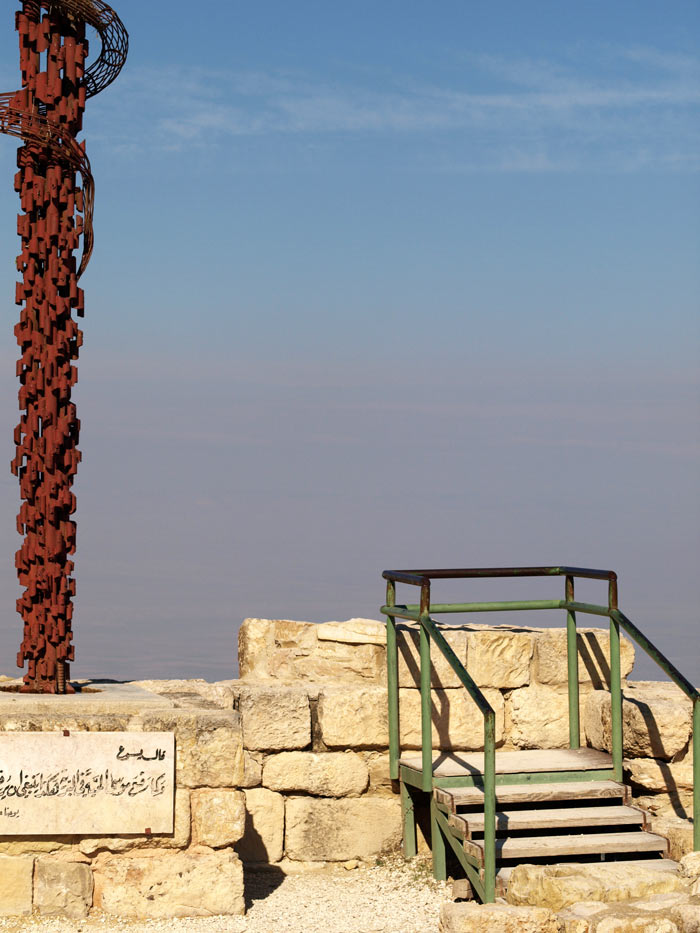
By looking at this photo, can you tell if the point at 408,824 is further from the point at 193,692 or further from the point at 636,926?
the point at 636,926

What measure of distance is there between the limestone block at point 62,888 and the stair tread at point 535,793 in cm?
205

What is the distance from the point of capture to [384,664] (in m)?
8.74

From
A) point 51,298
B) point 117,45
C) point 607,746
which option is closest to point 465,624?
point 607,746

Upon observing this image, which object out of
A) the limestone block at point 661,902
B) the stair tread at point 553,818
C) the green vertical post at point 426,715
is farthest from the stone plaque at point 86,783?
the limestone block at point 661,902

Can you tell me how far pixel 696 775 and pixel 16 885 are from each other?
149 inches

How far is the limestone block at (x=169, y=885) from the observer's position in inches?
277

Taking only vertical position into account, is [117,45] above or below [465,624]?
above

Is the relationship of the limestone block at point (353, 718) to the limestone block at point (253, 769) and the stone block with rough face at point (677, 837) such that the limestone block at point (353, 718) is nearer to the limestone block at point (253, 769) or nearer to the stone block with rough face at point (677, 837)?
the limestone block at point (253, 769)

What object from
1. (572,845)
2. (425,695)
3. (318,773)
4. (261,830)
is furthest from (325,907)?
(572,845)

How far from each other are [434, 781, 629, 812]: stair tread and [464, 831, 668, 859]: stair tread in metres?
0.23

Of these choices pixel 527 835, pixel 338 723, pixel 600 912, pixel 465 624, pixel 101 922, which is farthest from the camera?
pixel 465 624

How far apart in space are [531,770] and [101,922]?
8.67 ft

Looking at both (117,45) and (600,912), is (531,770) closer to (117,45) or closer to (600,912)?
(600,912)

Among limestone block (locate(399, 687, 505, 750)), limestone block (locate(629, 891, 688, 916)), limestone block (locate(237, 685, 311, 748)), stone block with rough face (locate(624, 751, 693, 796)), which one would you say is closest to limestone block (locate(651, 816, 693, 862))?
stone block with rough face (locate(624, 751, 693, 796))
